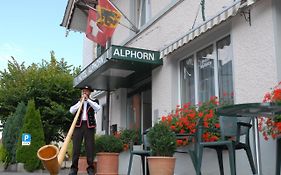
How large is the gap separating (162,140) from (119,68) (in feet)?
16.3

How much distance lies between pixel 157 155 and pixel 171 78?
3475mm

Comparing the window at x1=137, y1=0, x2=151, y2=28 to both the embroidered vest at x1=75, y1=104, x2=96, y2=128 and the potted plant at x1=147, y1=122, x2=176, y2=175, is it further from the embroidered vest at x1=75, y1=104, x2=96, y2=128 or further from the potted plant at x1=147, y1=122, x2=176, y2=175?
the potted plant at x1=147, y1=122, x2=176, y2=175

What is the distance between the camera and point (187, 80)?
9.38 m

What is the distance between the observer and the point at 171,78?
9.58 m

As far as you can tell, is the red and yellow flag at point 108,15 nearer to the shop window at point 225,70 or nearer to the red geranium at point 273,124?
the shop window at point 225,70

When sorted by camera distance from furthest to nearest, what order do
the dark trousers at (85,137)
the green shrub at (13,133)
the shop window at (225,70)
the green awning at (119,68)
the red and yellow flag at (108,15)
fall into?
the green shrub at (13,133) → the red and yellow flag at (108,15) → the green awning at (119,68) → the shop window at (225,70) → the dark trousers at (85,137)

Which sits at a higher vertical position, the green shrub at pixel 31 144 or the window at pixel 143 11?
the window at pixel 143 11

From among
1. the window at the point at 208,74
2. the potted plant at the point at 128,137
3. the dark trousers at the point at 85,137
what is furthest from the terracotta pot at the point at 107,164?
the window at the point at 208,74

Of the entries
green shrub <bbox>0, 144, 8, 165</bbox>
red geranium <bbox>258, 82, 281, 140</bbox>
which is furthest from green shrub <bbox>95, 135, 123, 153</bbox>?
green shrub <bbox>0, 144, 8, 165</bbox>

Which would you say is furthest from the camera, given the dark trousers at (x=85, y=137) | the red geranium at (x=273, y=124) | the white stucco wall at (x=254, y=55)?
the dark trousers at (x=85, y=137)

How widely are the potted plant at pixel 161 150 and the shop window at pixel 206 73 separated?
2.33 meters

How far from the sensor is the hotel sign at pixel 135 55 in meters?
9.55

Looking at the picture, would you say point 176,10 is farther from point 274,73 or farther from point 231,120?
point 231,120

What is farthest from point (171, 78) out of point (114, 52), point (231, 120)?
point (231, 120)
